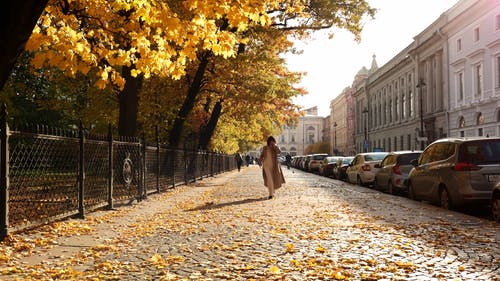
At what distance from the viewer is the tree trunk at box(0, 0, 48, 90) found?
5.50 metres

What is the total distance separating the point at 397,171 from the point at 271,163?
4418 millimetres

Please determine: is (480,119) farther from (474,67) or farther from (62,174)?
(62,174)

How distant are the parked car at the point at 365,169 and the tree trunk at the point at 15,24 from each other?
19.1m

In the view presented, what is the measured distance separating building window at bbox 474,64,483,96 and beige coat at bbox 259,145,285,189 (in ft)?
101

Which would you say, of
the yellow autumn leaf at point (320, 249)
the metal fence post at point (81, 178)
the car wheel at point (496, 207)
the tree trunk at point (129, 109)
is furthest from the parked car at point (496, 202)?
the tree trunk at point (129, 109)

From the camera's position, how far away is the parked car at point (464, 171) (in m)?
11.4

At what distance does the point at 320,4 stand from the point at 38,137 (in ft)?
56.0

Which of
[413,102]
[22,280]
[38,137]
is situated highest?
[413,102]

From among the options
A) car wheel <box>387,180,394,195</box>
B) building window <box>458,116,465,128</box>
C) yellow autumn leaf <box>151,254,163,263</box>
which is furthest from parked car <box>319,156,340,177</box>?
yellow autumn leaf <box>151,254,163,263</box>

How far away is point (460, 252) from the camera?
6.91 meters

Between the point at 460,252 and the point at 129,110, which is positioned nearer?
the point at 460,252

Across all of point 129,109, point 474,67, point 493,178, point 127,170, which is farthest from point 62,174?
point 474,67

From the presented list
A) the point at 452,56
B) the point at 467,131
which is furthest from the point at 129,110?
the point at 452,56

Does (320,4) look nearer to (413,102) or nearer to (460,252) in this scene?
(460,252)
